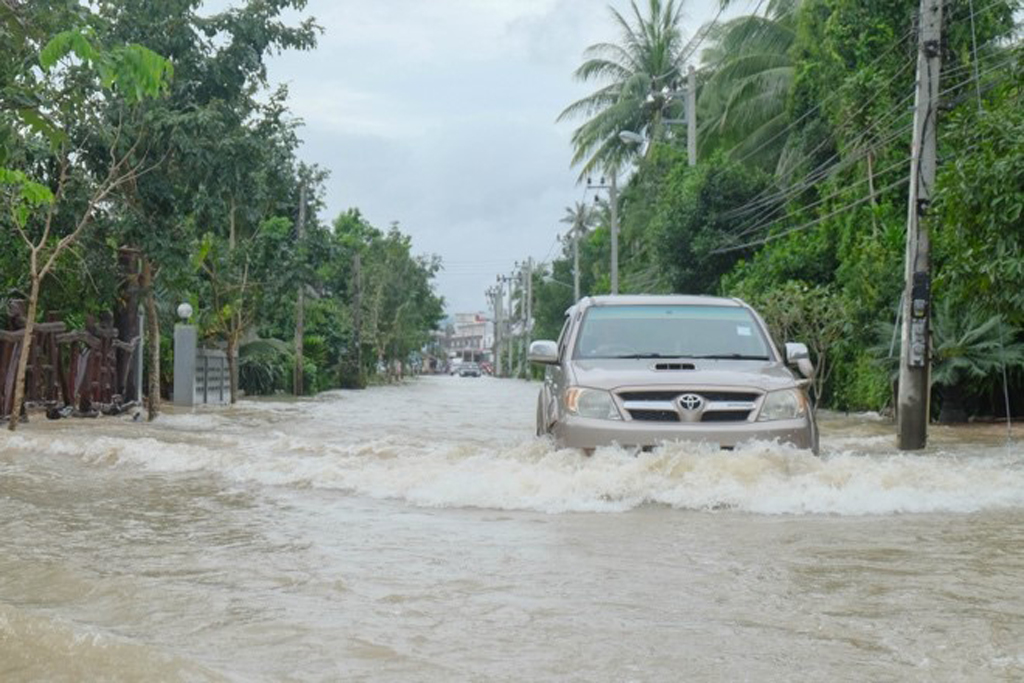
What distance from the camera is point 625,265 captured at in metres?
56.7

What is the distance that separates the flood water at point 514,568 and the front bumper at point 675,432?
4.1 inches

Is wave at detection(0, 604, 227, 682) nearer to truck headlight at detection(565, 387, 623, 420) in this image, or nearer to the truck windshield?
truck headlight at detection(565, 387, 623, 420)

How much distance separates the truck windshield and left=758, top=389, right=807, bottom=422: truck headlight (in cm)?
92

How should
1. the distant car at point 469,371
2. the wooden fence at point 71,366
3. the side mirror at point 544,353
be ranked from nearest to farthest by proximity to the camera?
1. the side mirror at point 544,353
2. the wooden fence at point 71,366
3. the distant car at point 469,371

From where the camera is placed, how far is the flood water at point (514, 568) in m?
4.54

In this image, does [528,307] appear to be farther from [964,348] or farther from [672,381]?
[672,381]

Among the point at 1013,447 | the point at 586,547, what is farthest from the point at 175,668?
the point at 1013,447

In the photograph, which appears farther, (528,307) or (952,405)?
(528,307)

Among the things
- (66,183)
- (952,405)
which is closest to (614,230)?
(952,405)

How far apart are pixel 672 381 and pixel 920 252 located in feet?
23.7

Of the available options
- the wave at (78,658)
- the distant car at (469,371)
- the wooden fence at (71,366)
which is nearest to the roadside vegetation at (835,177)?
the wave at (78,658)

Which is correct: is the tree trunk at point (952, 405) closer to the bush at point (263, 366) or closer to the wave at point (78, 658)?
the wave at point (78, 658)

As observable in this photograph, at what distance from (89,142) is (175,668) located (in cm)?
1645

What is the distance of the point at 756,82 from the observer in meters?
37.0
